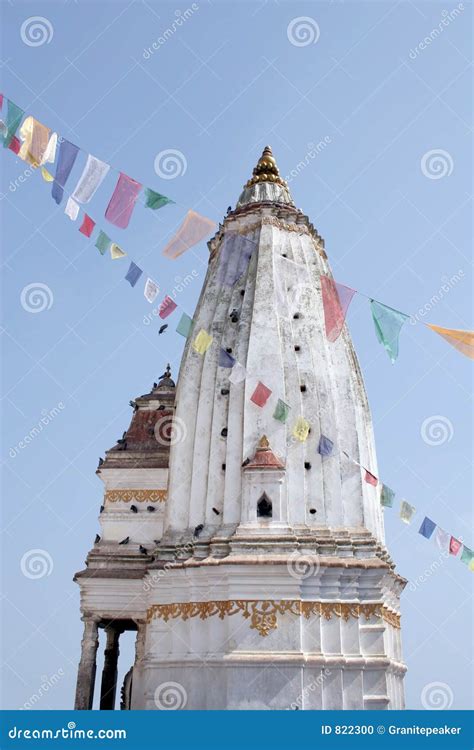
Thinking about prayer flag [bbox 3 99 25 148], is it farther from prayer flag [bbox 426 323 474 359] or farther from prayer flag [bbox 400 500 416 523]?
prayer flag [bbox 400 500 416 523]

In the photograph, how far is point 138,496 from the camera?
2667 cm

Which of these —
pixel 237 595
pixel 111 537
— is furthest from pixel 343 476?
pixel 111 537

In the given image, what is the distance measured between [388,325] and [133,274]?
270 inches

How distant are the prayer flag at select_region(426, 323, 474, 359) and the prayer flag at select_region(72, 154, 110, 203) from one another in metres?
8.73

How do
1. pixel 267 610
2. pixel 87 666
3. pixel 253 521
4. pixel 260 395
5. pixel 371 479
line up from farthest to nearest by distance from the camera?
pixel 87 666 < pixel 260 395 < pixel 371 479 < pixel 253 521 < pixel 267 610

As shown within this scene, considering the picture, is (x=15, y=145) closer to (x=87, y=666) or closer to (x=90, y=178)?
(x=90, y=178)

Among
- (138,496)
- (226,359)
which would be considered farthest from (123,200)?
(138,496)

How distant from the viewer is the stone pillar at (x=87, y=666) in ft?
77.3

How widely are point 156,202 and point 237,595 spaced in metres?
11.5

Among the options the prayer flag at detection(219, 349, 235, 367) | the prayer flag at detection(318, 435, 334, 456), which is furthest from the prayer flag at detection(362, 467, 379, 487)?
the prayer flag at detection(219, 349, 235, 367)

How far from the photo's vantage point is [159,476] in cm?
2680

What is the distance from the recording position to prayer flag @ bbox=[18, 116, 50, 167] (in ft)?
54.7

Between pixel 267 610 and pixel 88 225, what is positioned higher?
pixel 88 225
